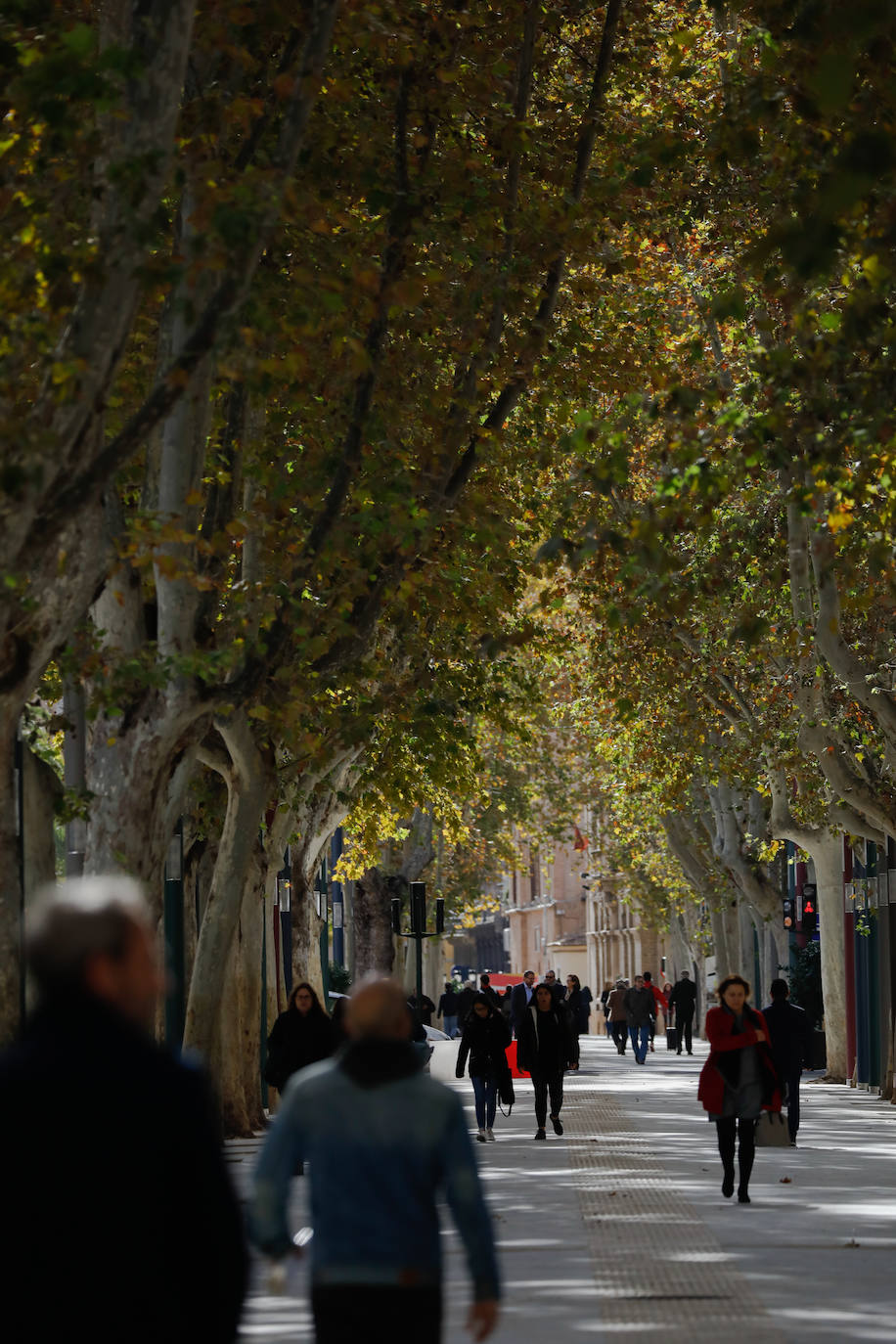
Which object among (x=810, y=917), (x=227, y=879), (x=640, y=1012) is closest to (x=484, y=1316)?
(x=227, y=879)

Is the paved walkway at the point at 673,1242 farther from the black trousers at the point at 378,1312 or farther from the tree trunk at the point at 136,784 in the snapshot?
the black trousers at the point at 378,1312

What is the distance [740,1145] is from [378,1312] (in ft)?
34.6

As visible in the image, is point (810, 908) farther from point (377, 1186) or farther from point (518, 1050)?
point (377, 1186)

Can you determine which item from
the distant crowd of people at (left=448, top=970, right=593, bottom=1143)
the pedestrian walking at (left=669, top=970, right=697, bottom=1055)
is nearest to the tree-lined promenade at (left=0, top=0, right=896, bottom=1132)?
the distant crowd of people at (left=448, top=970, right=593, bottom=1143)

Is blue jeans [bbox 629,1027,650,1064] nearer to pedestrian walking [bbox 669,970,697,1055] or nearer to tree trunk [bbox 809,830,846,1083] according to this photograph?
pedestrian walking [bbox 669,970,697,1055]

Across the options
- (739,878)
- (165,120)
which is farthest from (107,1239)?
(739,878)

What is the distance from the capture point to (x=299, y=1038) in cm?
1714

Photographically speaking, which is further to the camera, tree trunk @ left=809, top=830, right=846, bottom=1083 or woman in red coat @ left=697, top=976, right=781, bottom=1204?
tree trunk @ left=809, top=830, right=846, bottom=1083

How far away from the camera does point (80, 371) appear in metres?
10.2

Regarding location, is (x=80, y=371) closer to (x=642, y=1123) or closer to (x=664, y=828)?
(x=642, y=1123)

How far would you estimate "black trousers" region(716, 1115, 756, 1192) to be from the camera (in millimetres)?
15312

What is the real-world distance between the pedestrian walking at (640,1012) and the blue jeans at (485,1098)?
76.3 ft

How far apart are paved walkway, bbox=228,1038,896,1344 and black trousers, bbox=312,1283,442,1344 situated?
423cm

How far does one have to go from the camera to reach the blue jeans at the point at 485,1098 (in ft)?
72.5
